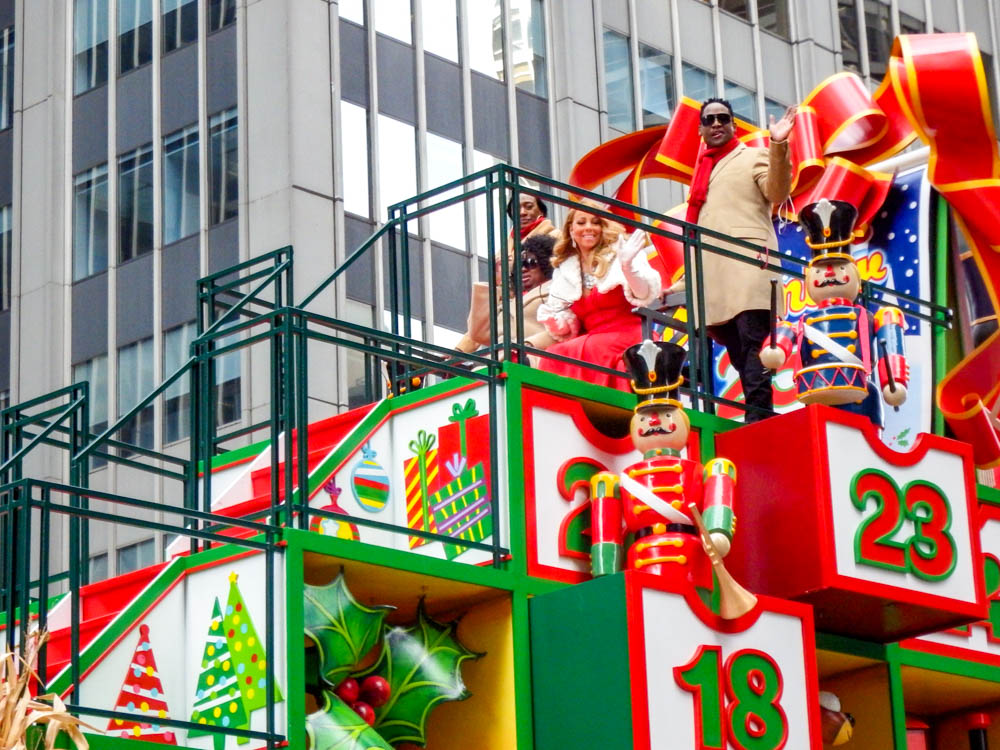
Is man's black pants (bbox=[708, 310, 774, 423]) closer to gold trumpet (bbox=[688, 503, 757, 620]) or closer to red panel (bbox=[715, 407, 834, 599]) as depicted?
red panel (bbox=[715, 407, 834, 599])

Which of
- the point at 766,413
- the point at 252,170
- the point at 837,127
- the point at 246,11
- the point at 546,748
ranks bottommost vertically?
the point at 546,748

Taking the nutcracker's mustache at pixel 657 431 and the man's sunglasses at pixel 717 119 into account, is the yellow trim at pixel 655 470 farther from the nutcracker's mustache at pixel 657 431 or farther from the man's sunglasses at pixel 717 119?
Result: the man's sunglasses at pixel 717 119

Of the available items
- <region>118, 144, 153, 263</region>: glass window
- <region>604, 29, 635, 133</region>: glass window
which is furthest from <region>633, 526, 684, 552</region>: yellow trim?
<region>604, 29, 635, 133</region>: glass window

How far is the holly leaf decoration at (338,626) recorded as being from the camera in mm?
10867

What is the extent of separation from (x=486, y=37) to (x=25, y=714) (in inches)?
1074

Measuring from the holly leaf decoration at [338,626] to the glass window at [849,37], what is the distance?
3244 centimetres

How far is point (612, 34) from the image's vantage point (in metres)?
37.8

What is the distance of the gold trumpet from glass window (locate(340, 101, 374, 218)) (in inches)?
830

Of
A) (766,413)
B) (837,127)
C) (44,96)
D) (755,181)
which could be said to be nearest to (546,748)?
(766,413)

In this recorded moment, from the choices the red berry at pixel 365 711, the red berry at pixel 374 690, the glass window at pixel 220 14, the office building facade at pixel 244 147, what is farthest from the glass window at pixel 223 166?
the red berry at pixel 365 711

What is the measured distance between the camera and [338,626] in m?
10.9

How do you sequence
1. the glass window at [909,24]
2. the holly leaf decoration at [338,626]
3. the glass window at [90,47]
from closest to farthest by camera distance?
the holly leaf decoration at [338,626], the glass window at [90,47], the glass window at [909,24]

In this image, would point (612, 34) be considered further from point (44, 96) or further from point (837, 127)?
point (837, 127)

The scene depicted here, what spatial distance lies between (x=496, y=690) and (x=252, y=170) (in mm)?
21414
